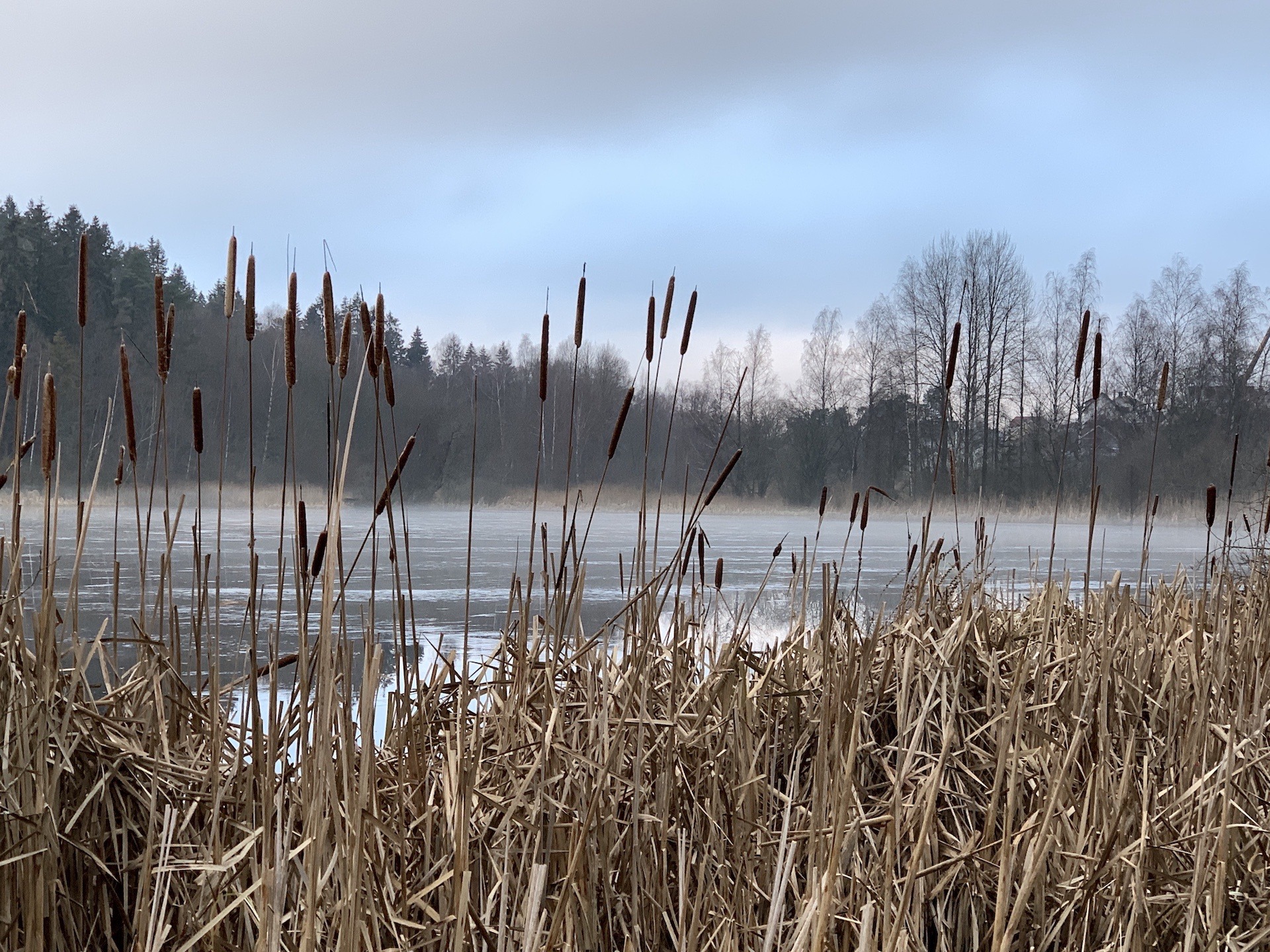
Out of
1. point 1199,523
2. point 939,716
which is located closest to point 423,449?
point 1199,523

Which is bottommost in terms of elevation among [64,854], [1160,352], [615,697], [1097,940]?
[1097,940]

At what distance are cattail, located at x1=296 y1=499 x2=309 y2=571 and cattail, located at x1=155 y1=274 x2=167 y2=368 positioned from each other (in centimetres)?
27

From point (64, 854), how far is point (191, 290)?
1367 inches

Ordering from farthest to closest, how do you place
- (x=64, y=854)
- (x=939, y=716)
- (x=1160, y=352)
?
(x=1160, y=352) → (x=939, y=716) → (x=64, y=854)

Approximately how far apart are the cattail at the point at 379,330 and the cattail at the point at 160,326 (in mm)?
296

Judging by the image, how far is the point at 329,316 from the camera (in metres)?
1.42

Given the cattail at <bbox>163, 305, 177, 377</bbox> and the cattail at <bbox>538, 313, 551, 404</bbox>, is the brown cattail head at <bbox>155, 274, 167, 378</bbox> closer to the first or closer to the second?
the cattail at <bbox>163, 305, 177, 377</bbox>

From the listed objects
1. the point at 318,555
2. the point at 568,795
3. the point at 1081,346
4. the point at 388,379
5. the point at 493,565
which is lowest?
the point at 493,565

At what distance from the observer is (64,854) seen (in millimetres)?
1582

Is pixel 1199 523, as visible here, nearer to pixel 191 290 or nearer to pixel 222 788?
pixel 222 788

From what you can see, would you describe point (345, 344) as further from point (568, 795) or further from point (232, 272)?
point (568, 795)

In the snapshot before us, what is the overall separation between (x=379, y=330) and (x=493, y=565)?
924 cm

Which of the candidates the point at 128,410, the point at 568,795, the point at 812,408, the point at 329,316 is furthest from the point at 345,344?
the point at 812,408

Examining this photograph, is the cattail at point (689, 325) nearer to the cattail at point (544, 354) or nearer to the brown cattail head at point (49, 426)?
the cattail at point (544, 354)
